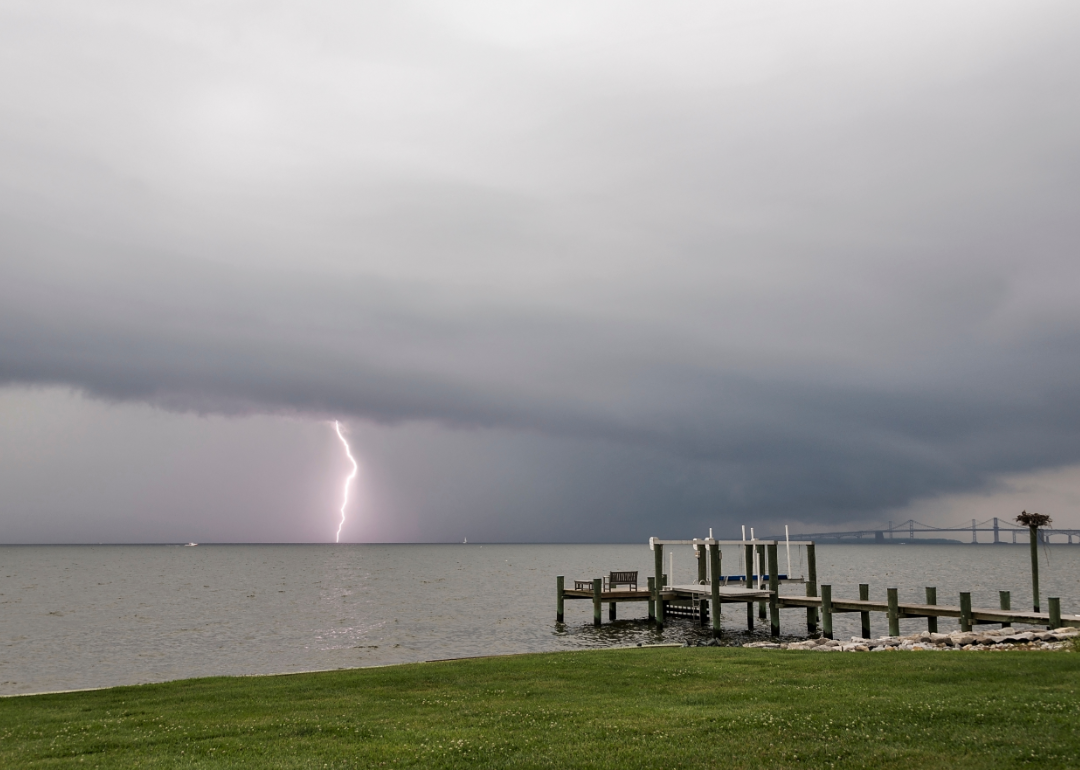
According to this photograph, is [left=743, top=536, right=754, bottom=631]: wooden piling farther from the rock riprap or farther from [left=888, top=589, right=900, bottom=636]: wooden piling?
the rock riprap

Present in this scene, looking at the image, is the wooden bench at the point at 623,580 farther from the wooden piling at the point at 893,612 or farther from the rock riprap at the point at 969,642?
the rock riprap at the point at 969,642

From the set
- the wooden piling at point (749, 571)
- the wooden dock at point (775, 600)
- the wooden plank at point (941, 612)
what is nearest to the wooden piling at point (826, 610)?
the wooden dock at point (775, 600)

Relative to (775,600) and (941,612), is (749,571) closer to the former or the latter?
(775,600)

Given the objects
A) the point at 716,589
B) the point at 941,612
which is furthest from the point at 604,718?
the point at 716,589

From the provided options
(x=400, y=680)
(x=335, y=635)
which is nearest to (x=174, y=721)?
(x=400, y=680)

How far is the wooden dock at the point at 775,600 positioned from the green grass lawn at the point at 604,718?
14.2m

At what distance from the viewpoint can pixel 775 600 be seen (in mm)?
39812

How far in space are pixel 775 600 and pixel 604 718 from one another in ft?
95.1

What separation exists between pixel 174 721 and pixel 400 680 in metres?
5.79

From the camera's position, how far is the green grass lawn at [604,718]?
1075 centimetres

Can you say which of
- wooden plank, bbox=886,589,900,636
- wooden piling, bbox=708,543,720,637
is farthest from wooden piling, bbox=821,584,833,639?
wooden piling, bbox=708,543,720,637

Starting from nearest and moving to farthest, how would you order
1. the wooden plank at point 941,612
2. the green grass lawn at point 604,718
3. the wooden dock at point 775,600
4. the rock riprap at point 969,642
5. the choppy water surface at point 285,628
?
the green grass lawn at point 604,718 < the rock riprap at point 969,642 < the wooden plank at point 941,612 < the wooden dock at point 775,600 < the choppy water surface at point 285,628

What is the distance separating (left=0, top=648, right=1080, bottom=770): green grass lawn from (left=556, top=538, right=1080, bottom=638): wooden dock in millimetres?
14157

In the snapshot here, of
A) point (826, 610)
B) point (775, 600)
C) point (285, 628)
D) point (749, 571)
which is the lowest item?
point (285, 628)
